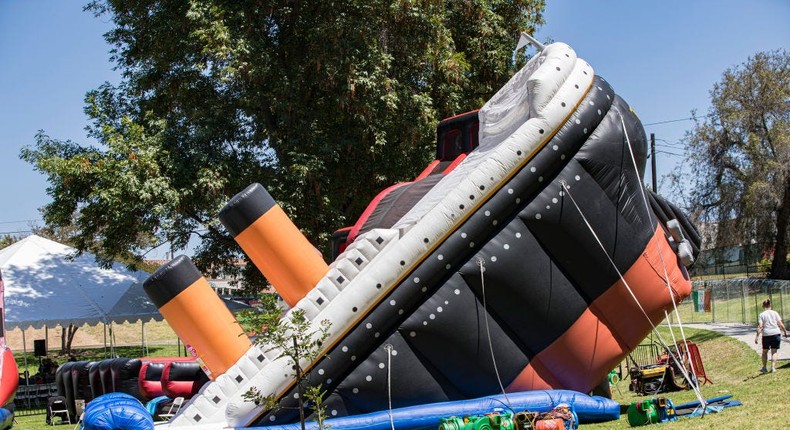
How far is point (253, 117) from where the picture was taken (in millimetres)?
18234

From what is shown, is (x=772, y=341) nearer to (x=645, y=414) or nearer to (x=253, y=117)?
(x=645, y=414)

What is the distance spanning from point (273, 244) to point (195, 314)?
1048 millimetres

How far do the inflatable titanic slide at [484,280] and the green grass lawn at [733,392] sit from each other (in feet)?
4.00

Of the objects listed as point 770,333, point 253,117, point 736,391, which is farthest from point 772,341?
point 253,117

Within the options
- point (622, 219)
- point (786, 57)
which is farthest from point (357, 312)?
point (786, 57)

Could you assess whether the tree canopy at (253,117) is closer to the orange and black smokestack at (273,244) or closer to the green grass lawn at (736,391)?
the green grass lawn at (736,391)

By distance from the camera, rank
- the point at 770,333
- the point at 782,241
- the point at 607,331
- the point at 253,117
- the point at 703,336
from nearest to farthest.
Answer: the point at 607,331 < the point at 770,333 < the point at 253,117 < the point at 703,336 < the point at 782,241

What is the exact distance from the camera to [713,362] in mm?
16219

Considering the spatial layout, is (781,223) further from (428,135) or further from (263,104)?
(263,104)

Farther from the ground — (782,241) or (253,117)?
(253,117)

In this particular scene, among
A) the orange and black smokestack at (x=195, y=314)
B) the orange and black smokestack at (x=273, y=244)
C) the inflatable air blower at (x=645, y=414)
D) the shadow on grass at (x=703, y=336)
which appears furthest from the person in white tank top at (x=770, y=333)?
the orange and black smokestack at (x=195, y=314)

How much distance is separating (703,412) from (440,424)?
9.26ft

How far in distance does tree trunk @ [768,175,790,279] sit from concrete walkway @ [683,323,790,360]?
5494 mm

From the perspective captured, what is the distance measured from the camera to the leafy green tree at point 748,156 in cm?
2691
